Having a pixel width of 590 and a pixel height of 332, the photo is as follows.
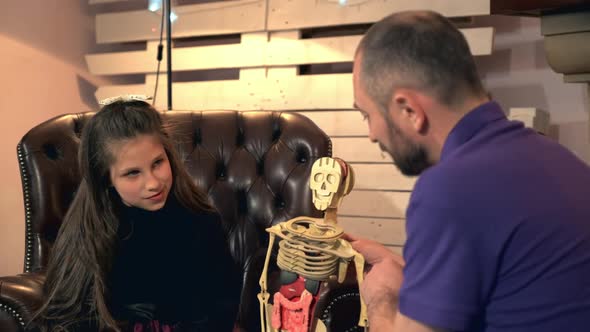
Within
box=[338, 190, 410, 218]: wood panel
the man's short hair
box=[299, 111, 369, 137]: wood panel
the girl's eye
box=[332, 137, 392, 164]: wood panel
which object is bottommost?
box=[338, 190, 410, 218]: wood panel

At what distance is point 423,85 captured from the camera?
0.97 m

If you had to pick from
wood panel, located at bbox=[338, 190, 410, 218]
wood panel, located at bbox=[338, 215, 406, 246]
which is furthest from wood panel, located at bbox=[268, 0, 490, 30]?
wood panel, located at bbox=[338, 215, 406, 246]

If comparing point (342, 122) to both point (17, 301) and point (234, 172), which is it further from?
point (17, 301)

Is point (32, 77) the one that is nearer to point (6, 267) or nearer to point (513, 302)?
point (6, 267)

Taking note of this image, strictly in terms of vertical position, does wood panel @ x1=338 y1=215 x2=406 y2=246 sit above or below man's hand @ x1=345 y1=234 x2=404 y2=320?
below

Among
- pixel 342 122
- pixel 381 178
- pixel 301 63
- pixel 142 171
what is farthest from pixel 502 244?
pixel 301 63

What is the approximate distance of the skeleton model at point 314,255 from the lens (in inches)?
53.3

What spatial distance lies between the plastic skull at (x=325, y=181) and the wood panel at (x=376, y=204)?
1.17 m

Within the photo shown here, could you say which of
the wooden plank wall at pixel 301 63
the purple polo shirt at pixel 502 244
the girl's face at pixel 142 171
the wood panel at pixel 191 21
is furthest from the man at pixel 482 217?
the wood panel at pixel 191 21

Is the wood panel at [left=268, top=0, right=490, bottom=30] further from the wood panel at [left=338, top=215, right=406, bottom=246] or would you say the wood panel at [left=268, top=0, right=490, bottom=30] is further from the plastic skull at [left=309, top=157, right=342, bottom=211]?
the plastic skull at [left=309, top=157, right=342, bottom=211]

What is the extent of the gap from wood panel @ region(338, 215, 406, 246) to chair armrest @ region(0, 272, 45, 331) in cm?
136

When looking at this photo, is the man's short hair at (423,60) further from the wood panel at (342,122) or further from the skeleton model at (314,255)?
the wood panel at (342,122)

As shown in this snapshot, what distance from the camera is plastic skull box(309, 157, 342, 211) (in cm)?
139

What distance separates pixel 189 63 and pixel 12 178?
40.9 inches
